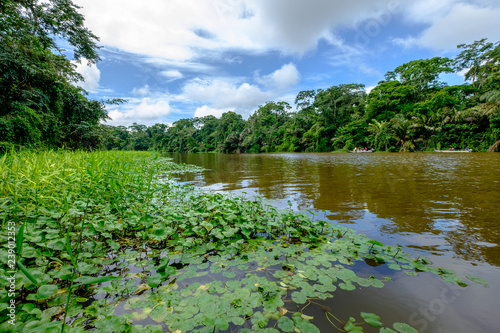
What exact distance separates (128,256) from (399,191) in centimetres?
598

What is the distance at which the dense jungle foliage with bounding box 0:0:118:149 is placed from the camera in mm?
6863

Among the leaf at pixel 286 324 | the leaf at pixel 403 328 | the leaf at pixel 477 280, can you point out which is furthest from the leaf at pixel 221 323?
the leaf at pixel 477 280

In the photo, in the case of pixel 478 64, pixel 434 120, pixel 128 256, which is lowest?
pixel 128 256

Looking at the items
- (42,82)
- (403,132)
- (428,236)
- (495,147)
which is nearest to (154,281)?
(428,236)

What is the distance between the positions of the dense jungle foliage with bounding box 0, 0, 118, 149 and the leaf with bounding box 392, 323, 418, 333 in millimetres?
9572

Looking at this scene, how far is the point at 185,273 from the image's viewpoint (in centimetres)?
196

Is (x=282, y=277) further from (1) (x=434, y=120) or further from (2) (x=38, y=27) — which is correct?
(1) (x=434, y=120)

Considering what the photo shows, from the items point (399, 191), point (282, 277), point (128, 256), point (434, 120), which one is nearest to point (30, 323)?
point (128, 256)

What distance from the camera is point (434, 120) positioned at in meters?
25.6

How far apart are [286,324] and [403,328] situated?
2.46 ft

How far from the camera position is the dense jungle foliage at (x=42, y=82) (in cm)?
686

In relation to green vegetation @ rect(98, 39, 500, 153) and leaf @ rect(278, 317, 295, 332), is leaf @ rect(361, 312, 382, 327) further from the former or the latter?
green vegetation @ rect(98, 39, 500, 153)

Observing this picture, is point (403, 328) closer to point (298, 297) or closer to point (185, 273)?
point (298, 297)

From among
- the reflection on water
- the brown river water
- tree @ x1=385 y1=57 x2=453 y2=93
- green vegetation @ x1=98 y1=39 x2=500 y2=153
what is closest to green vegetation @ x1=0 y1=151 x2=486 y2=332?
the brown river water
